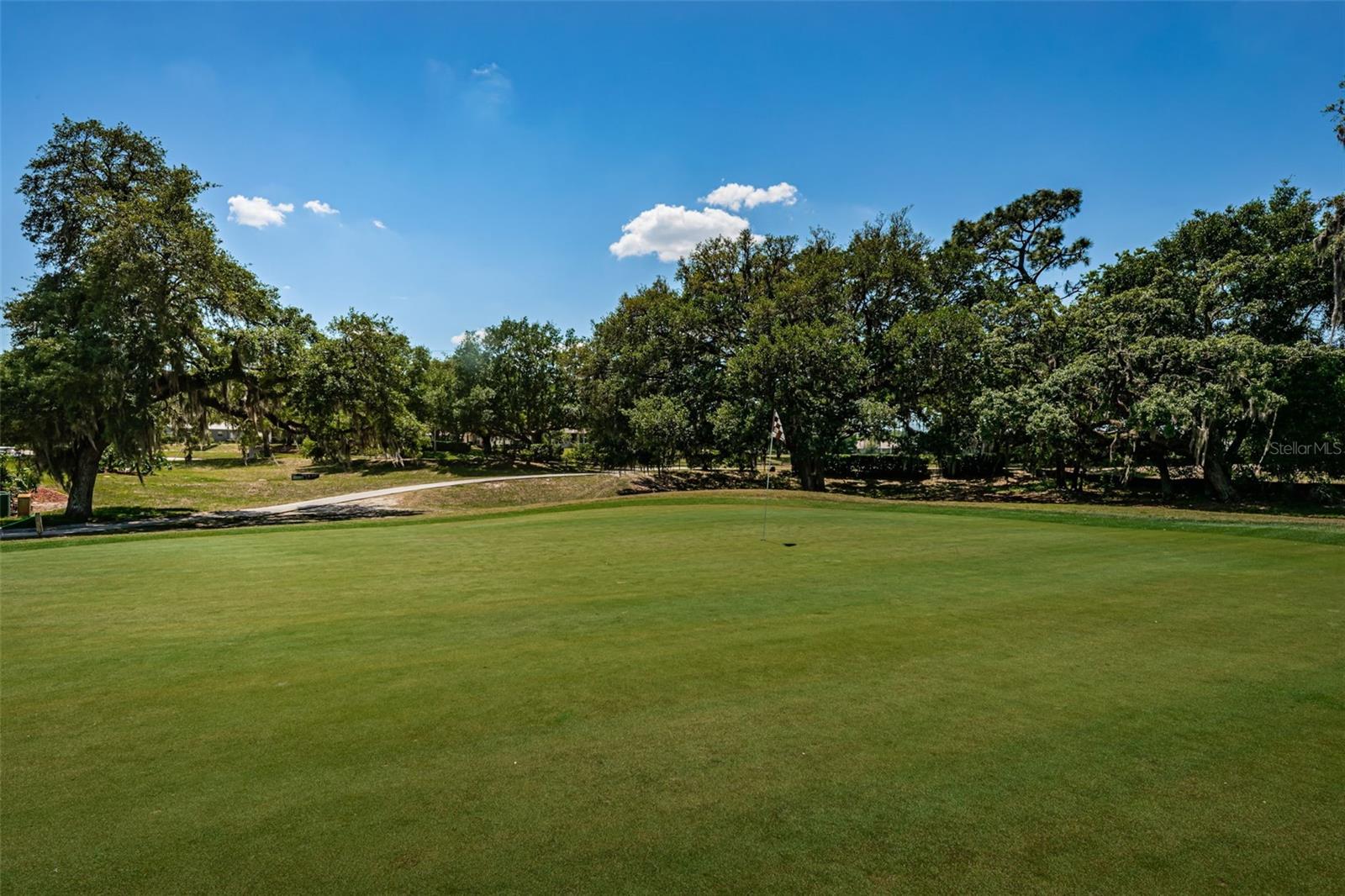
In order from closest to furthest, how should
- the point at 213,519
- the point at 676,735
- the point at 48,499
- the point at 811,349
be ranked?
1. the point at 676,735
2. the point at 213,519
3. the point at 48,499
4. the point at 811,349

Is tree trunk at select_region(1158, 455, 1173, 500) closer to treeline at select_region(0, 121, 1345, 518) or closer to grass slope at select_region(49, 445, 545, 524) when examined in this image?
treeline at select_region(0, 121, 1345, 518)

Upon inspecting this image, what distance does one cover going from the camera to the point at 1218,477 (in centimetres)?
2723

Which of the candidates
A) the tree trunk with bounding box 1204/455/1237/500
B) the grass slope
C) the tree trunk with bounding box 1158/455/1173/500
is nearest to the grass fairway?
the tree trunk with bounding box 1204/455/1237/500

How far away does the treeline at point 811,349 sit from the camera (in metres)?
22.6

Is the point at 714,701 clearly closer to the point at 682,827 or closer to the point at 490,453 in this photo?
the point at 682,827

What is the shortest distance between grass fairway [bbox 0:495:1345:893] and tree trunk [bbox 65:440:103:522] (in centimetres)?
2056

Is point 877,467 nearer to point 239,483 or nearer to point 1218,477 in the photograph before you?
point 1218,477

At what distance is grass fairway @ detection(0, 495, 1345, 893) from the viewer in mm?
2914

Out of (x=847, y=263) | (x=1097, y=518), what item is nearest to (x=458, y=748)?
(x=1097, y=518)

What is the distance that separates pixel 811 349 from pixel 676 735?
29.3 m

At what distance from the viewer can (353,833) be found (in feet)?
10.2

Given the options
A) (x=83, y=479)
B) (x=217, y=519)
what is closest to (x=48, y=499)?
(x=83, y=479)

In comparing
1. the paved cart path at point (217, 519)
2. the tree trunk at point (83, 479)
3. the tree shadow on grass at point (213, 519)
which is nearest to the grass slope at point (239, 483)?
the tree trunk at point (83, 479)

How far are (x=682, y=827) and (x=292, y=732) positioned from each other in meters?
2.88
